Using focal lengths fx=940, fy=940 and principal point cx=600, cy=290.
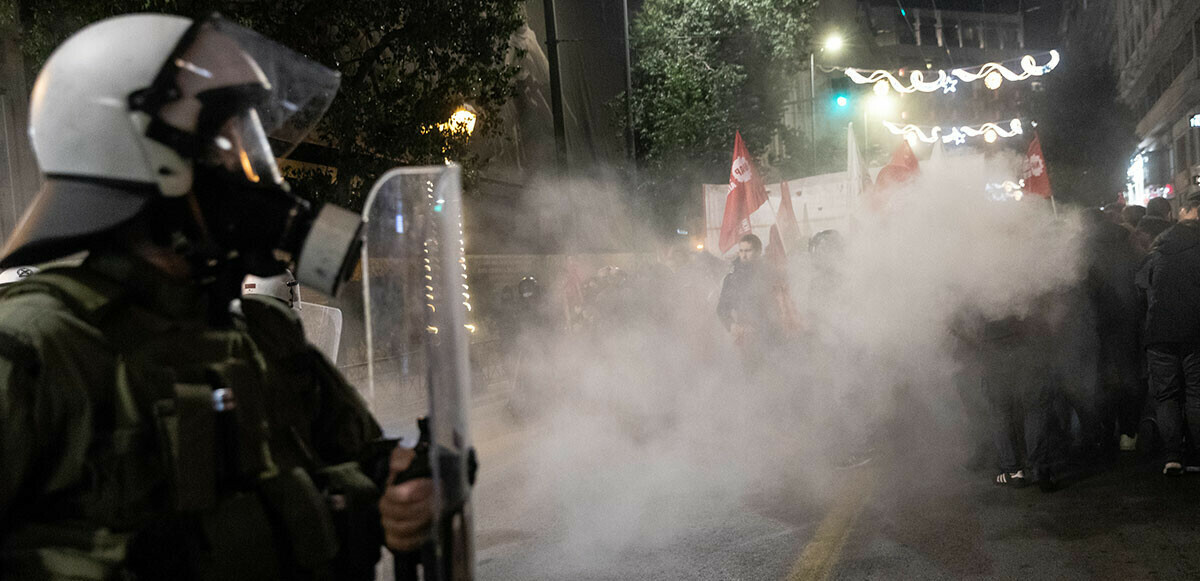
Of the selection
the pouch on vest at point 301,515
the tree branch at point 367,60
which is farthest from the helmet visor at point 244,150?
the tree branch at point 367,60

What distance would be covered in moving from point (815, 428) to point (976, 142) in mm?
Result: 38364

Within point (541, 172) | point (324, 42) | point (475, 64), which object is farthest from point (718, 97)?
point (324, 42)

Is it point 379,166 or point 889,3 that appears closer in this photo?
point 379,166

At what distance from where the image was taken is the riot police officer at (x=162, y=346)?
1344 millimetres

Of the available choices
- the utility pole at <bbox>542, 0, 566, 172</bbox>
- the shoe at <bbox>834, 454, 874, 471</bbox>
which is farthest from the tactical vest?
the utility pole at <bbox>542, 0, 566, 172</bbox>

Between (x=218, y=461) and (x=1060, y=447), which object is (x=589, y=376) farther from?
(x=218, y=461)

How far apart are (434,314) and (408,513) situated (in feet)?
1.15

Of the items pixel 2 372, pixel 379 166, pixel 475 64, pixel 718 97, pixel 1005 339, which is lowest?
pixel 1005 339

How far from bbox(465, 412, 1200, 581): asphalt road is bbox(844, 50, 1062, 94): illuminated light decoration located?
23.1ft

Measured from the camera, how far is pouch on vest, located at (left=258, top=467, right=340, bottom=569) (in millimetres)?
1558

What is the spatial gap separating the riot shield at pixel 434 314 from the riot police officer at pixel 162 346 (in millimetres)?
68

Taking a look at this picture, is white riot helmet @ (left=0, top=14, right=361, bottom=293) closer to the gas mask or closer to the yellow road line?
the gas mask

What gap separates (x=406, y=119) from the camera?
33.2 ft

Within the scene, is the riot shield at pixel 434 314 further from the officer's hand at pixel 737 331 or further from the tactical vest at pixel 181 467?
the officer's hand at pixel 737 331
